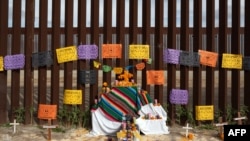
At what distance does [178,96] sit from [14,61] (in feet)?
10.2

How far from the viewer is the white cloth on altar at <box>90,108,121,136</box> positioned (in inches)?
282

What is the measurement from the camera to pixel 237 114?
313 inches

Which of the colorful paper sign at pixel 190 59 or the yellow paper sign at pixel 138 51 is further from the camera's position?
the colorful paper sign at pixel 190 59

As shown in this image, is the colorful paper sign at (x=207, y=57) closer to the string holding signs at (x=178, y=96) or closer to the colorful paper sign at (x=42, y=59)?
the string holding signs at (x=178, y=96)

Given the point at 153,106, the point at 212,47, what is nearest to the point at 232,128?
the point at 153,106

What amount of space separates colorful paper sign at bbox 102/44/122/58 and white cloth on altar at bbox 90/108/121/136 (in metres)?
1.07

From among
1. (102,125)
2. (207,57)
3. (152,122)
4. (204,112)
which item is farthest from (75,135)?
(207,57)

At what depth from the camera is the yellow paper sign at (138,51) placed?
774 centimetres

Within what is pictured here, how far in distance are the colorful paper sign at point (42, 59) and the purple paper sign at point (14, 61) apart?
215mm

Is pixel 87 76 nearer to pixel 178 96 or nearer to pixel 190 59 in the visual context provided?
pixel 178 96

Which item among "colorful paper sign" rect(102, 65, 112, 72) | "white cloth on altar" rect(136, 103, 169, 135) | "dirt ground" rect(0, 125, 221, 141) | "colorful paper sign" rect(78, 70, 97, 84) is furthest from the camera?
"colorful paper sign" rect(78, 70, 97, 84)

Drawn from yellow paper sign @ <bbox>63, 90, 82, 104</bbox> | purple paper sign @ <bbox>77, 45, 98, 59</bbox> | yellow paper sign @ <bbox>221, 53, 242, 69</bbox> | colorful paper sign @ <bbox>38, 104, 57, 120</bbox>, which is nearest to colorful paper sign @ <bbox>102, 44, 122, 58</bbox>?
purple paper sign @ <bbox>77, 45, 98, 59</bbox>

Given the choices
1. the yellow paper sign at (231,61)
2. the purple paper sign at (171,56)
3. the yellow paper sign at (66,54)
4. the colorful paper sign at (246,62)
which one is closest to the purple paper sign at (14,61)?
the yellow paper sign at (66,54)

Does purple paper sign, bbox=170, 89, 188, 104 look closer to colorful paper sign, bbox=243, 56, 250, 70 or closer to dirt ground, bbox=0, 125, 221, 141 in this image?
dirt ground, bbox=0, 125, 221, 141
